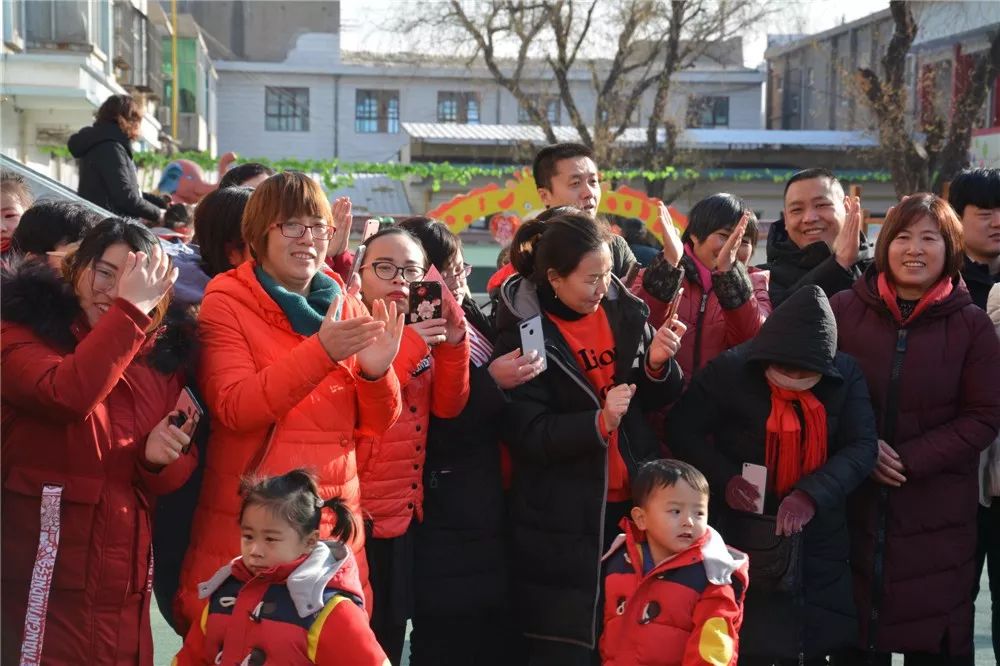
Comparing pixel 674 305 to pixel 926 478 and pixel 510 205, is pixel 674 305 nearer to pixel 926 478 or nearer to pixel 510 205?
pixel 926 478

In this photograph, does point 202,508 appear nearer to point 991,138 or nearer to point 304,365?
point 304,365

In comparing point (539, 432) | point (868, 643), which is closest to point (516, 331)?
point (539, 432)

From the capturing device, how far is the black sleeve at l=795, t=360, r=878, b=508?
3994 millimetres

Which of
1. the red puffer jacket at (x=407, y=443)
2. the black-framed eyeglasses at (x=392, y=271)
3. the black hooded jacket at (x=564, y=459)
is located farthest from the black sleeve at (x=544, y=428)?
the black-framed eyeglasses at (x=392, y=271)

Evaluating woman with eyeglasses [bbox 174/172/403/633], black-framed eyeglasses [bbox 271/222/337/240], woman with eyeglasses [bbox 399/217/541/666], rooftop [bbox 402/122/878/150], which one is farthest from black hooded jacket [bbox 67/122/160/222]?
rooftop [bbox 402/122/878/150]

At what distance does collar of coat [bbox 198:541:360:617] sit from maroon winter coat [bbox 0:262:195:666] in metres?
0.26

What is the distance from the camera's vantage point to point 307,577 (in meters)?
3.17

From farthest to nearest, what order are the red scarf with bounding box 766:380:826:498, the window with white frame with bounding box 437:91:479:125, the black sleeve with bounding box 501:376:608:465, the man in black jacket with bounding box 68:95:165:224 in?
1. the window with white frame with bounding box 437:91:479:125
2. the man in black jacket with bounding box 68:95:165:224
3. the red scarf with bounding box 766:380:826:498
4. the black sleeve with bounding box 501:376:608:465

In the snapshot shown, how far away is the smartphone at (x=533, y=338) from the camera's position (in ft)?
13.3

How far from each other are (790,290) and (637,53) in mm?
31941

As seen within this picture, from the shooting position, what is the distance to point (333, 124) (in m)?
48.0

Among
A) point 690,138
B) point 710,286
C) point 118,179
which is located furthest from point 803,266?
point 690,138

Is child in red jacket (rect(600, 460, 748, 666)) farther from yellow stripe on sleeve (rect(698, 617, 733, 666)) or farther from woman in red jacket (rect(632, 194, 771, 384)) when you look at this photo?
woman in red jacket (rect(632, 194, 771, 384))

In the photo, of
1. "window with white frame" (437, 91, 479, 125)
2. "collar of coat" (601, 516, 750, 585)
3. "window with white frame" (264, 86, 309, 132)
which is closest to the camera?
"collar of coat" (601, 516, 750, 585)
